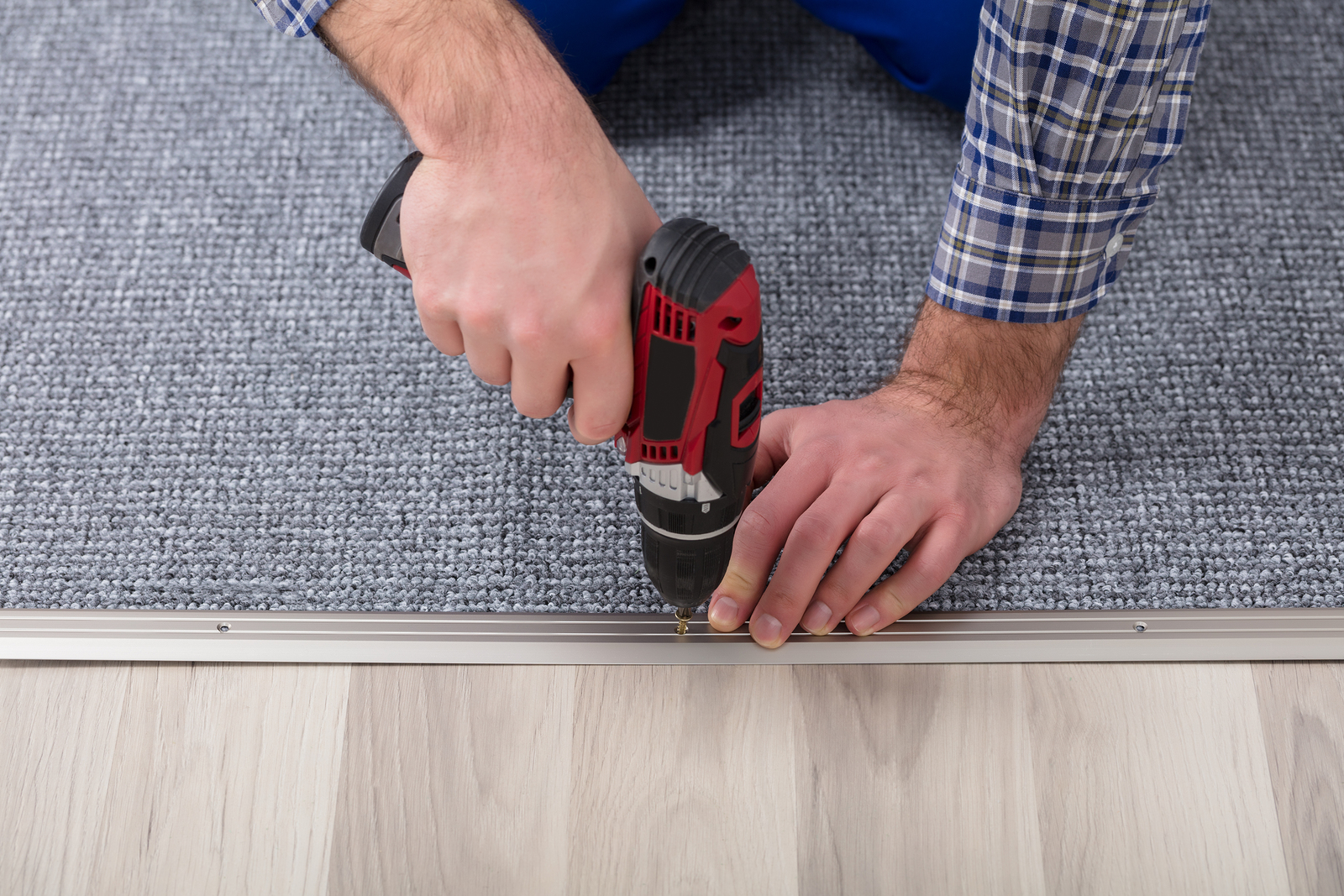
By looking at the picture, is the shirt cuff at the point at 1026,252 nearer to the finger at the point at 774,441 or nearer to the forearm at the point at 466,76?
the finger at the point at 774,441

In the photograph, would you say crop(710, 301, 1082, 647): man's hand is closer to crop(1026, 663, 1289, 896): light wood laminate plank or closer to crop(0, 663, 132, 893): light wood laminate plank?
crop(1026, 663, 1289, 896): light wood laminate plank

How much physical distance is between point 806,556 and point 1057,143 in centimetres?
40

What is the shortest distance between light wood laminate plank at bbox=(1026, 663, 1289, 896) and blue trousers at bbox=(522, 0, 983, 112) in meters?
0.63

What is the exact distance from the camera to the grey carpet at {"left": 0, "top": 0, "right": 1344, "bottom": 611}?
90cm

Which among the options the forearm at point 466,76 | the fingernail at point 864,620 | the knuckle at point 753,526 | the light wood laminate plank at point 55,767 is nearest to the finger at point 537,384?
the forearm at point 466,76

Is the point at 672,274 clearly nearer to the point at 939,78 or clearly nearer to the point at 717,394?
the point at 717,394

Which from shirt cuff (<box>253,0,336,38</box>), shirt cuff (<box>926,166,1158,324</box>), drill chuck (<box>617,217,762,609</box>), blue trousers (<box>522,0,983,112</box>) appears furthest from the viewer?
blue trousers (<box>522,0,983,112</box>)

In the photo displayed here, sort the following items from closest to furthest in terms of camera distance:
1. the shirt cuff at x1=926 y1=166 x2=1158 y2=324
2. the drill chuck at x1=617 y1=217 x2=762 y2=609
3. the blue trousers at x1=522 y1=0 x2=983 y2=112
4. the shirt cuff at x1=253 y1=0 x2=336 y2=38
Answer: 1. the drill chuck at x1=617 y1=217 x2=762 y2=609
2. the shirt cuff at x1=253 y1=0 x2=336 y2=38
3. the shirt cuff at x1=926 y1=166 x2=1158 y2=324
4. the blue trousers at x1=522 y1=0 x2=983 y2=112

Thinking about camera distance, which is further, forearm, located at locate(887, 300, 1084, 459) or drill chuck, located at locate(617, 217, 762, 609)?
forearm, located at locate(887, 300, 1084, 459)

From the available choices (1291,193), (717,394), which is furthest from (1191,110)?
(717,394)

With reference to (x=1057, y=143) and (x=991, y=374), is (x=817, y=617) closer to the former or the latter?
(x=991, y=374)

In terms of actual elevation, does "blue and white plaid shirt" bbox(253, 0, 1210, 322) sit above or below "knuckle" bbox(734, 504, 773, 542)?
→ above

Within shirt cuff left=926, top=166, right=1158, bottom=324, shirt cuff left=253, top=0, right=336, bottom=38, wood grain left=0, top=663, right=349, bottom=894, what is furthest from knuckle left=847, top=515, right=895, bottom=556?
shirt cuff left=253, top=0, right=336, bottom=38

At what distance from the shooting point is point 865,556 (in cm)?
83
